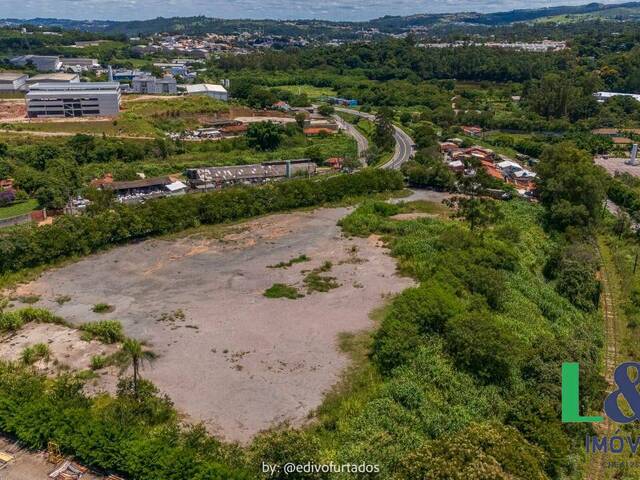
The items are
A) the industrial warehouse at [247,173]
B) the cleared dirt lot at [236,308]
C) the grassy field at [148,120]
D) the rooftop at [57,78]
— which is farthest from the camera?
the rooftop at [57,78]

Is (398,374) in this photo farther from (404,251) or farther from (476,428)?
(404,251)

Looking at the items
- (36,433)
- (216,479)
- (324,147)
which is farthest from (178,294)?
(324,147)

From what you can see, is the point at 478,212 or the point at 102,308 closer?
the point at 102,308

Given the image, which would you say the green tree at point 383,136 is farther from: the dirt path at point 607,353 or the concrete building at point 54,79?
the concrete building at point 54,79

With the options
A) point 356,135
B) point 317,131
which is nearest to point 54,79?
point 317,131

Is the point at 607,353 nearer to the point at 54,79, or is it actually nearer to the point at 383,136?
the point at 383,136

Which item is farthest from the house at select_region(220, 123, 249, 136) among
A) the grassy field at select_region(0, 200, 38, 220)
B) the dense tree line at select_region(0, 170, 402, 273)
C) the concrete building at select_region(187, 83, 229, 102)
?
the grassy field at select_region(0, 200, 38, 220)

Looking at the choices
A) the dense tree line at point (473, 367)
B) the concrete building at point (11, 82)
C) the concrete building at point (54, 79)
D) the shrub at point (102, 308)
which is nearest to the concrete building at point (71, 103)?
the concrete building at point (11, 82)
